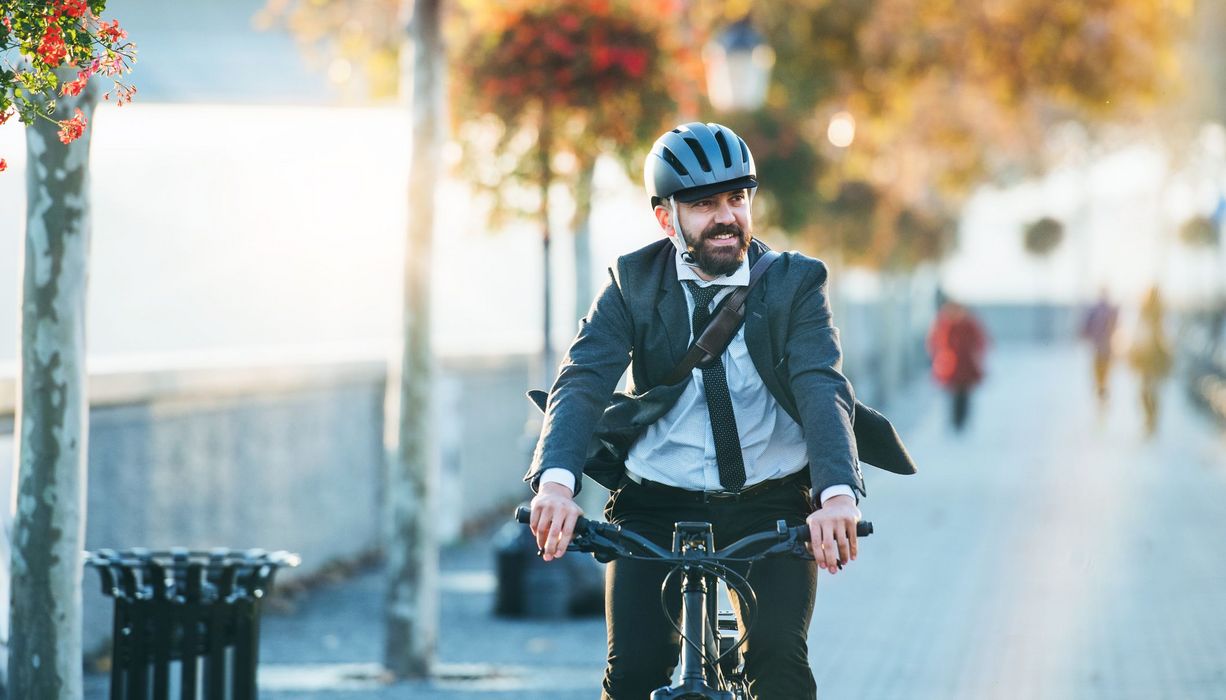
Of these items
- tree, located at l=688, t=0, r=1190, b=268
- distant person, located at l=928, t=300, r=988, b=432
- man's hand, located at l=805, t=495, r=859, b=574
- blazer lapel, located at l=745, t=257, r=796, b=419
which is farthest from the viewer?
distant person, located at l=928, t=300, r=988, b=432

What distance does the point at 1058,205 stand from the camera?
236 ft

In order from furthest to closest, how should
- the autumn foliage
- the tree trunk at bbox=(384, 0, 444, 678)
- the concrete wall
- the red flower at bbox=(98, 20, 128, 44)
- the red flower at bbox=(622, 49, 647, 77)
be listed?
1. the red flower at bbox=(622, 49, 647, 77)
2. the concrete wall
3. the tree trunk at bbox=(384, 0, 444, 678)
4. the red flower at bbox=(98, 20, 128, 44)
5. the autumn foliage

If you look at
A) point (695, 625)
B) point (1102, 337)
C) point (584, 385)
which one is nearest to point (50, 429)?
point (584, 385)

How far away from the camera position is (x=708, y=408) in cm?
443

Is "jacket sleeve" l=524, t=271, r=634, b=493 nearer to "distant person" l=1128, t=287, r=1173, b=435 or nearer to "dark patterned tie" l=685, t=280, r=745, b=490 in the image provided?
"dark patterned tie" l=685, t=280, r=745, b=490

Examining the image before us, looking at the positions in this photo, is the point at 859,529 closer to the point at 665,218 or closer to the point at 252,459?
the point at 665,218

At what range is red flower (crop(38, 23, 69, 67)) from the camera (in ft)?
13.6

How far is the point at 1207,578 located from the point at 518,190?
4683 mm

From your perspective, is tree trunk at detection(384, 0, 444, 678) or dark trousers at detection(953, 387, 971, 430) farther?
dark trousers at detection(953, 387, 971, 430)

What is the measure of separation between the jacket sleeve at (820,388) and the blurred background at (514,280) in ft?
1.84

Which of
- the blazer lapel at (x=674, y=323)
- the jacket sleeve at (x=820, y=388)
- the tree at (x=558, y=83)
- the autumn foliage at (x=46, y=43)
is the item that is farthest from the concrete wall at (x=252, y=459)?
the jacket sleeve at (x=820, y=388)

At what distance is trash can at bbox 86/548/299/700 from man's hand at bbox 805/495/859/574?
2.18 m

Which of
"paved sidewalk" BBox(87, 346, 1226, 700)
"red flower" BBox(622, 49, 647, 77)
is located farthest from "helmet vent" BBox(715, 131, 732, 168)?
"red flower" BBox(622, 49, 647, 77)

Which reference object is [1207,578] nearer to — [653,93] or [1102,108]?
[653,93]
